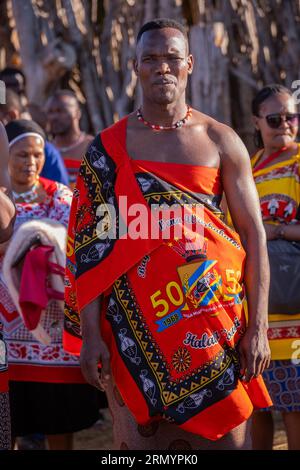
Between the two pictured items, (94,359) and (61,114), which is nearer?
(94,359)

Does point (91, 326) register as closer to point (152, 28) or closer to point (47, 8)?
point (152, 28)

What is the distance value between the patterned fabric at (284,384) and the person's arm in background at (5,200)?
7.22 ft

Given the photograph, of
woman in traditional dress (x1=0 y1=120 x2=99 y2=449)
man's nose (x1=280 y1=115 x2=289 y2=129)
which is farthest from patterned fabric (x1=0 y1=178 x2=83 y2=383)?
man's nose (x1=280 y1=115 x2=289 y2=129)

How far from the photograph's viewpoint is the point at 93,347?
3.38m

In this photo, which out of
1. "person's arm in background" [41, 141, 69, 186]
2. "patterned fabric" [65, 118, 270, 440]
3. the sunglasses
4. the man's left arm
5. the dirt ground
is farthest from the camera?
the dirt ground

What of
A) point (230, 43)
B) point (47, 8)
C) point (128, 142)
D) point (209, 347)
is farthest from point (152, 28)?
point (47, 8)

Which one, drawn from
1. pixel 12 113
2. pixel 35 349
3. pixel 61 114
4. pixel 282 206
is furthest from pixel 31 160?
pixel 61 114

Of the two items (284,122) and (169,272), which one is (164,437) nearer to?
(169,272)

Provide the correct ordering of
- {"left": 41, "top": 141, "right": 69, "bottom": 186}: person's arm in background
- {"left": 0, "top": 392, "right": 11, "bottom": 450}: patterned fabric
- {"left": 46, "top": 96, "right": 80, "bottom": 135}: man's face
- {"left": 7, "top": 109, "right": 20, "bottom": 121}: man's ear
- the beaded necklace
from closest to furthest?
{"left": 0, "top": 392, "right": 11, "bottom": 450}: patterned fabric, the beaded necklace, {"left": 41, "top": 141, "right": 69, "bottom": 186}: person's arm in background, {"left": 7, "top": 109, "right": 20, "bottom": 121}: man's ear, {"left": 46, "top": 96, "right": 80, "bottom": 135}: man's face

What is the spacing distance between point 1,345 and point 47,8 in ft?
21.3

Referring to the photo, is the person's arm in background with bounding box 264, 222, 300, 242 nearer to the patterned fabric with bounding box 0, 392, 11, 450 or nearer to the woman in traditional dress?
the woman in traditional dress

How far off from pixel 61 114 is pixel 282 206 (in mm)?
2440

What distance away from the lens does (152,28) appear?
350cm

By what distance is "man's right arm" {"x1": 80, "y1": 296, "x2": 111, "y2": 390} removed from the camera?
3.38 m
